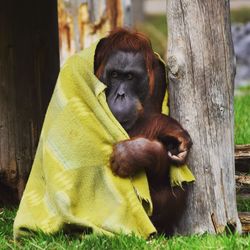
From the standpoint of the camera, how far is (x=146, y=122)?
4594 millimetres

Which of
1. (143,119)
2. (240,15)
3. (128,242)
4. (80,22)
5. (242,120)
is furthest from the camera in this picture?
(240,15)

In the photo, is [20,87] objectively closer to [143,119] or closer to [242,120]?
[143,119]

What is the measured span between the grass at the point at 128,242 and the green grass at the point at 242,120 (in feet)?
5.19

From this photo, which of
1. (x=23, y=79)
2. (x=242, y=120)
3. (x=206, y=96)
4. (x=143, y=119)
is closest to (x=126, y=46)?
(x=143, y=119)

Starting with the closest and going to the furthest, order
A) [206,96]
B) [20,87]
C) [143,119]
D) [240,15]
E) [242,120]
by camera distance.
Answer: [206,96]
[143,119]
[20,87]
[242,120]
[240,15]

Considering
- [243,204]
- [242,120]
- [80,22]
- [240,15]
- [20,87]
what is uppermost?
[80,22]

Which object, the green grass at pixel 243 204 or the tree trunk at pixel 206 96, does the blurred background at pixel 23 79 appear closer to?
the green grass at pixel 243 204

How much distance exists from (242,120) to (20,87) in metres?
1.72

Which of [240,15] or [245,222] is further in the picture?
[240,15]

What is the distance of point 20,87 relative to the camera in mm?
5359

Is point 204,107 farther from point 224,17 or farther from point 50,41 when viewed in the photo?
point 50,41

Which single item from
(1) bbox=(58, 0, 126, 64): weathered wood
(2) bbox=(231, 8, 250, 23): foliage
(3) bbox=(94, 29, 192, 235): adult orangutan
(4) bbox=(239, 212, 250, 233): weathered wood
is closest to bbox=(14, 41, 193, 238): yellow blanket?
(3) bbox=(94, 29, 192, 235): adult orangutan

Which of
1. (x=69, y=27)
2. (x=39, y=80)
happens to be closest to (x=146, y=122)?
(x=39, y=80)

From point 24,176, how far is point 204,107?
1.38 meters
